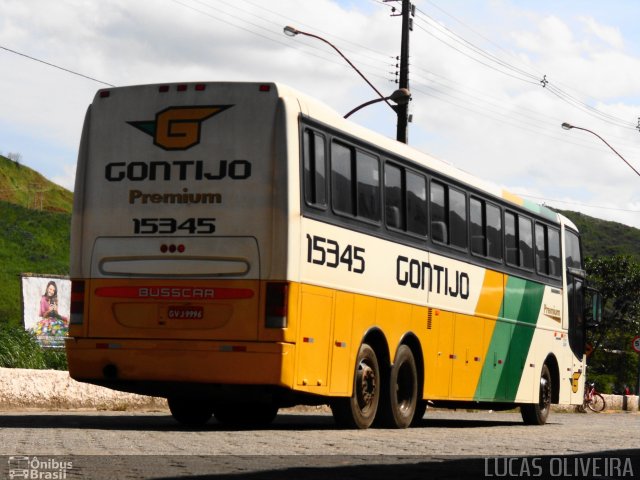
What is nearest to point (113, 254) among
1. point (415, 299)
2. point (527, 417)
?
point (415, 299)

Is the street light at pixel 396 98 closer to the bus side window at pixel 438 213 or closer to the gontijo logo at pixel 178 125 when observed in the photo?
the bus side window at pixel 438 213

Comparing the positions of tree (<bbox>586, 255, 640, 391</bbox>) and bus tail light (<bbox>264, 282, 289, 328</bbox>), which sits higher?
tree (<bbox>586, 255, 640, 391</bbox>)

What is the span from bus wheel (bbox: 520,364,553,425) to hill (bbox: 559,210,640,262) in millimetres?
139930

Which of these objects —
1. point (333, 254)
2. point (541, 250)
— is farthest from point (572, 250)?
point (333, 254)

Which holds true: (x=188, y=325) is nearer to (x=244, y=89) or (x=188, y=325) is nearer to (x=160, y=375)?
(x=160, y=375)

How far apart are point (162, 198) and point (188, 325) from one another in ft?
4.57

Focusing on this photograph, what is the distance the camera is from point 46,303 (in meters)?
36.1

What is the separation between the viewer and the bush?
2041cm

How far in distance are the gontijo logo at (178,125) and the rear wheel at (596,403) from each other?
1064 inches

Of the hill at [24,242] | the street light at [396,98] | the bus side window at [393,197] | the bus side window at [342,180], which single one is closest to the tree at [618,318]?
the hill at [24,242]

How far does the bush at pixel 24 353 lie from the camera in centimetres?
2041

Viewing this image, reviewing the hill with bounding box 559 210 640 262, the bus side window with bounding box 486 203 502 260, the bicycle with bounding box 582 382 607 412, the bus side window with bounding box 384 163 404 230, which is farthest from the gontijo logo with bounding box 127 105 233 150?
the hill with bounding box 559 210 640 262

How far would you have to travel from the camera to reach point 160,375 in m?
14.0

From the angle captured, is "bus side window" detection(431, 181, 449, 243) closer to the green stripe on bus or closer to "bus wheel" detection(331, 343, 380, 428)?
"bus wheel" detection(331, 343, 380, 428)
